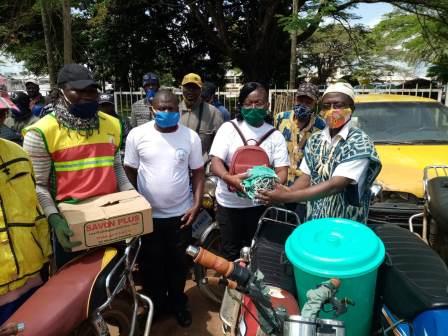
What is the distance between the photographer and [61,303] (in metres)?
1.77

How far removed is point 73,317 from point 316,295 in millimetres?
1119

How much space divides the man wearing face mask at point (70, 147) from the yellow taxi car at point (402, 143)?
2416mm

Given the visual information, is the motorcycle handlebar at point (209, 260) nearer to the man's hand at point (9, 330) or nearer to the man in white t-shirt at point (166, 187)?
the man's hand at point (9, 330)

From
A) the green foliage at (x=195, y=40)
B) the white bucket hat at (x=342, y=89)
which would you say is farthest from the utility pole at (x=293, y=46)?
the white bucket hat at (x=342, y=89)

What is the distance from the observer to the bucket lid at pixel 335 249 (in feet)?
5.40

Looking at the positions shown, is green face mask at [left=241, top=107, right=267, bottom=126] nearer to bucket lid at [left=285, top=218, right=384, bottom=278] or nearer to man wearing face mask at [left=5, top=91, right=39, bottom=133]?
bucket lid at [left=285, top=218, right=384, bottom=278]

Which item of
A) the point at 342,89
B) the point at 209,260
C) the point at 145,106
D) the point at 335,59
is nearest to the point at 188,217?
the point at 342,89

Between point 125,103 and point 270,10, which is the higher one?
point 270,10

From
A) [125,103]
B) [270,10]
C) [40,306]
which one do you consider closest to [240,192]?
[40,306]

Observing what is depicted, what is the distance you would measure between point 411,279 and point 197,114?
2.82 meters

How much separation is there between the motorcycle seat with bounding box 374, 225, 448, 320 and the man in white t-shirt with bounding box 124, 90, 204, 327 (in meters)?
1.41

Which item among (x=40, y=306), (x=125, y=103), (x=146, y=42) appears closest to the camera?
(x=40, y=306)

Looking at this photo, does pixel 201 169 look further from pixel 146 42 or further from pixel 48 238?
pixel 146 42

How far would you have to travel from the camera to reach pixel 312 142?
2.41 m
